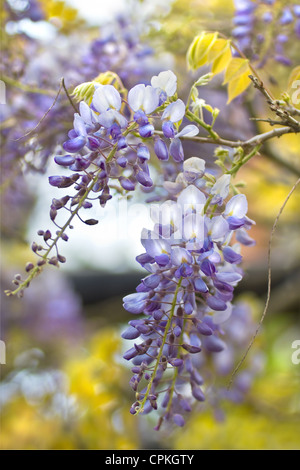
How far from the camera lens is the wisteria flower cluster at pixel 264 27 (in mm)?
993

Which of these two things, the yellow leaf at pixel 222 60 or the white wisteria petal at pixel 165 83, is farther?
the yellow leaf at pixel 222 60

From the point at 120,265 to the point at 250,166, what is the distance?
4.13 feet

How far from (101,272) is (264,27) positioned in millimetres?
1690

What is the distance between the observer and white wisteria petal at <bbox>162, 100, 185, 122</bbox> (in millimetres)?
603

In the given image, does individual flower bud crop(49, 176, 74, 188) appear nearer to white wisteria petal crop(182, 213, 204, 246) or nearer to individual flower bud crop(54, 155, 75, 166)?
individual flower bud crop(54, 155, 75, 166)

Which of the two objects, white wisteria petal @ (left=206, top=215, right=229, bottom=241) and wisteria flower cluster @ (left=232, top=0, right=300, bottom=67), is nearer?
white wisteria petal @ (left=206, top=215, right=229, bottom=241)

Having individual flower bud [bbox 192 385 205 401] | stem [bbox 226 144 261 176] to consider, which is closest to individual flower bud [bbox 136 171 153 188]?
stem [bbox 226 144 261 176]

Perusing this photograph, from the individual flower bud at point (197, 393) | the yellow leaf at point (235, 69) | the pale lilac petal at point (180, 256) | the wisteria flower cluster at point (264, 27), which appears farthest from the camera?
the wisteria flower cluster at point (264, 27)

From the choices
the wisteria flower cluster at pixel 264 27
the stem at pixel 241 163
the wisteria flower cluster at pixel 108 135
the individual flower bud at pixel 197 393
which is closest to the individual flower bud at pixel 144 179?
the wisteria flower cluster at pixel 108 135

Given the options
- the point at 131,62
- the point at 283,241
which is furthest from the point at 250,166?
the point at 131,62

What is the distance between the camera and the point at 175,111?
61 cm

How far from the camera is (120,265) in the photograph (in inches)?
114

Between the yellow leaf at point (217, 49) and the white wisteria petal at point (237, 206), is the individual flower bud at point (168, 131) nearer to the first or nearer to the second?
the white wisteria petal at point (237, 206)
